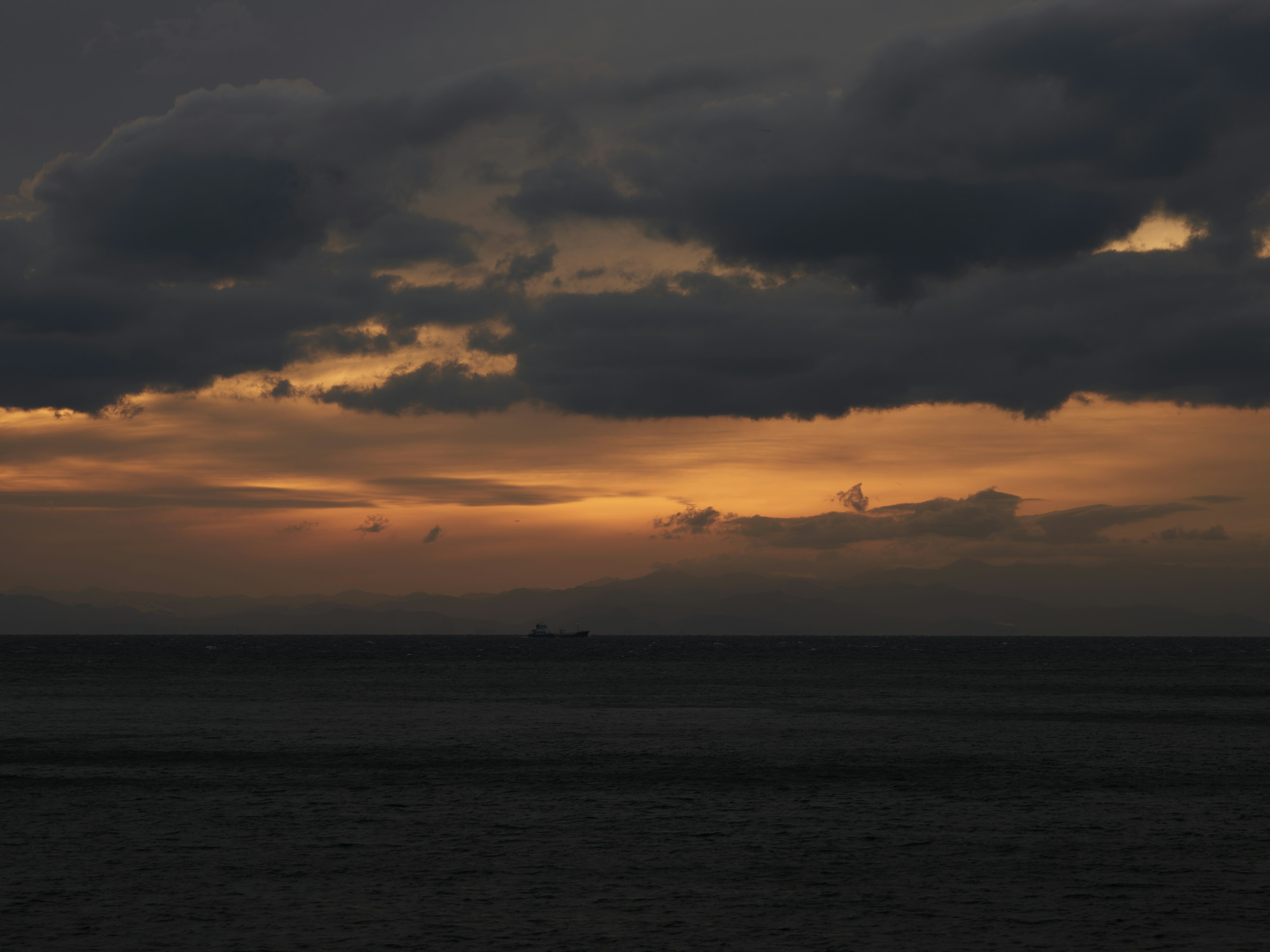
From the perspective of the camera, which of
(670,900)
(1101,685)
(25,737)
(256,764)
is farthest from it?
(1101,685)

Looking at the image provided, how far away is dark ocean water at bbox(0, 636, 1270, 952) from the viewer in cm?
2809

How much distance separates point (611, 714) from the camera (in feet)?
314

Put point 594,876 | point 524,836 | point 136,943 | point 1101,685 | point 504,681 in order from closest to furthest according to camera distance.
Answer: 1. point 136,943
2. point 594,876
3. point 524,836
4. point 1101,685
5. point 504,681

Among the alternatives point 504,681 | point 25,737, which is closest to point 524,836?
point 25,737

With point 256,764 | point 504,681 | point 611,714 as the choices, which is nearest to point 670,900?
point 256,764

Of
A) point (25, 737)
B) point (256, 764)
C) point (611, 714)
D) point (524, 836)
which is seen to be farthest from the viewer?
point (611, 714)

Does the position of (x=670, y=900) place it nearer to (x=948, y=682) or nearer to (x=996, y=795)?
(x=996, y=795)

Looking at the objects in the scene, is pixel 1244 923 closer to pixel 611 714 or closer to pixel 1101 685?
pixel 611 714

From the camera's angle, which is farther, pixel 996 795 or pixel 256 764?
pixel 256 764

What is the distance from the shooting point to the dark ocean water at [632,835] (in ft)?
92.2

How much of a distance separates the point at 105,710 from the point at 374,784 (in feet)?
184

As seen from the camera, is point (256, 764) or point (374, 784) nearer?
point (374, 784)

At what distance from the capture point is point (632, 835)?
3975 cm

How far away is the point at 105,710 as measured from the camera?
97.5 meters
